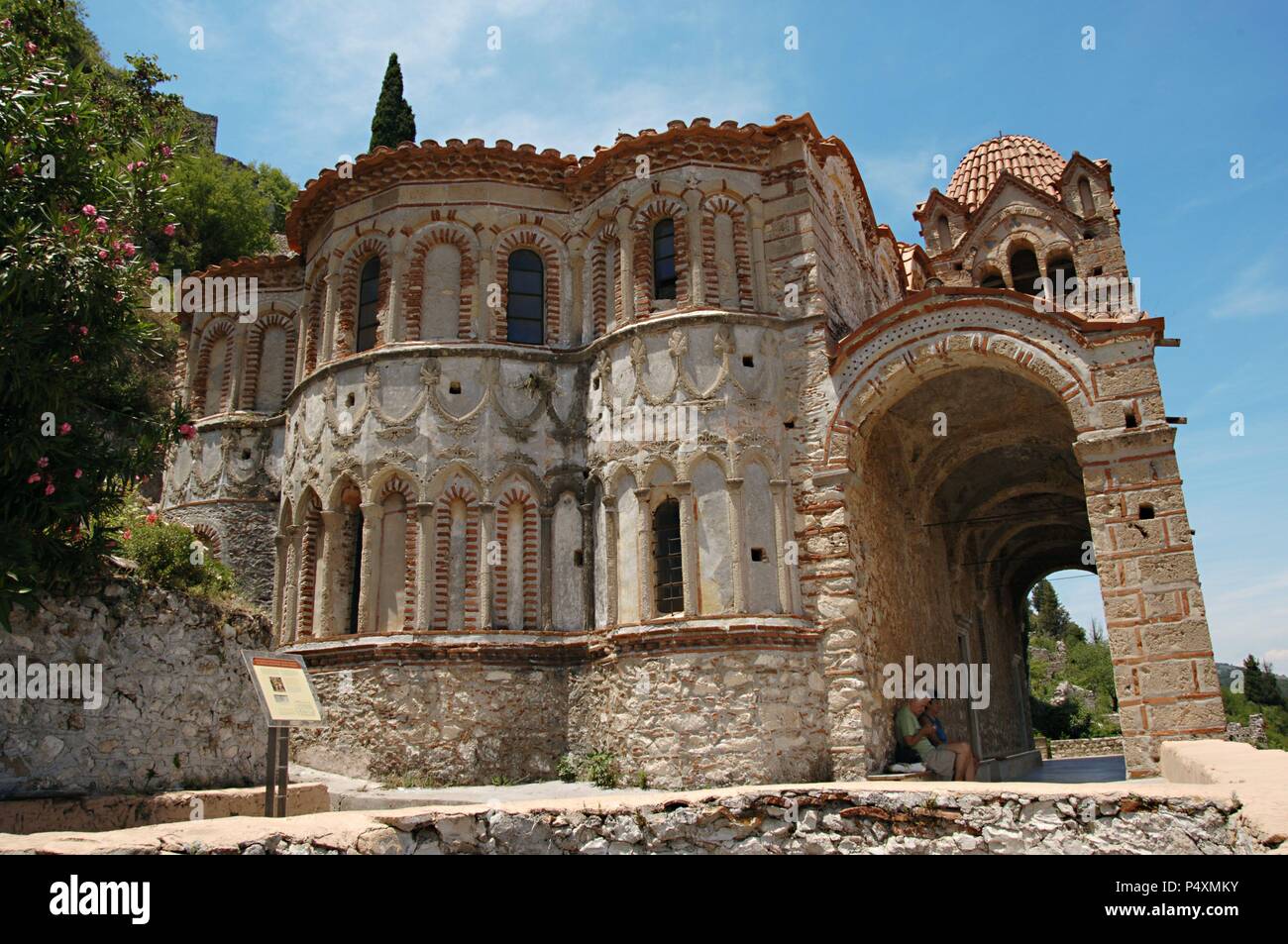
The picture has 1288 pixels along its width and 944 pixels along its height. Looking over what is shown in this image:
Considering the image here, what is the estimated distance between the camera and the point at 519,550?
17.0 m

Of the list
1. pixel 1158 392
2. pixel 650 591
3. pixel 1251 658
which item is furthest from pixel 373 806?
pixel 1251 658

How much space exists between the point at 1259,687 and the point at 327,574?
54.9m

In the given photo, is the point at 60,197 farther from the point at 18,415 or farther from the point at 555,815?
the point at 555,815

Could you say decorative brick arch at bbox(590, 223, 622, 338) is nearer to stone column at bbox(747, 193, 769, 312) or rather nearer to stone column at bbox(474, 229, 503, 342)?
stone column at bbox(474, 229, 503, 342)

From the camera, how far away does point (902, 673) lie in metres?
17.2

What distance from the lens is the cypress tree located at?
32.5m

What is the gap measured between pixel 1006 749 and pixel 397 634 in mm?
A: 16096

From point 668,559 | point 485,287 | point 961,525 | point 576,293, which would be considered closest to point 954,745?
point 668,559

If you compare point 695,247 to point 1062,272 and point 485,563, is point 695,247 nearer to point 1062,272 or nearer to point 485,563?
point 485,563

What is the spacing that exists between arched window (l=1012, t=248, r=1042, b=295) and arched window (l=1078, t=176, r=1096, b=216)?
5.64 feet

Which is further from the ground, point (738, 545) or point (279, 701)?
point (738, 545)

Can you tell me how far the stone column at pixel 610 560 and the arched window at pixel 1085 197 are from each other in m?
17.4
